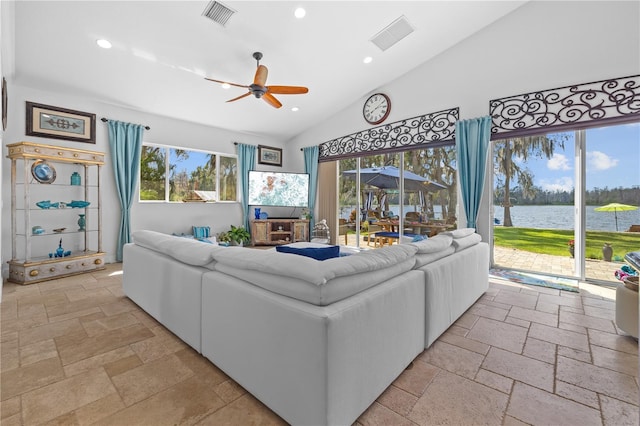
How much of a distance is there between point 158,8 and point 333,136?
12.0 ft

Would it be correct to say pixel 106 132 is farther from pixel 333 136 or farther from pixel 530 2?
pixel 530 2

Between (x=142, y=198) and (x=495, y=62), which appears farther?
(x=142, y=198)

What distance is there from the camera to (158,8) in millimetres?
2727

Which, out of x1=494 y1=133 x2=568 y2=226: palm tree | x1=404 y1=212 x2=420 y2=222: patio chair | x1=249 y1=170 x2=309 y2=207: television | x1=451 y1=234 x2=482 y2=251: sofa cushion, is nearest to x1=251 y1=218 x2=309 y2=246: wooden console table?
x1=249 y1=170 x2=309 y2=207: television

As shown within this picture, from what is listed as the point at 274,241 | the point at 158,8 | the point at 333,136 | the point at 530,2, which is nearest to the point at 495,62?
the point at 530,2

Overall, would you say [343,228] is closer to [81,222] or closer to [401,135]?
[401,135]

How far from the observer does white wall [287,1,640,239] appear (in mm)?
3039

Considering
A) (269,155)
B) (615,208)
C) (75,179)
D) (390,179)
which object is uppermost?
(269,155)

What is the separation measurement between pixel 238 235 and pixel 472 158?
4.24 metres

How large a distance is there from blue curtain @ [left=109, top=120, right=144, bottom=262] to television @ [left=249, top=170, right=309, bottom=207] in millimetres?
2063

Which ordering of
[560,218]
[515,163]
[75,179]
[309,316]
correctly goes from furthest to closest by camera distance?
[515,163] < [75,179] < [560,218] < [309,316]

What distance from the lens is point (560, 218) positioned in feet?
12.2

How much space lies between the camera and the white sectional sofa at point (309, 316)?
3.64ft

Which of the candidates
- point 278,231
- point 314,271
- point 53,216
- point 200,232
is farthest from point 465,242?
point 53,216
